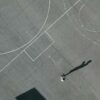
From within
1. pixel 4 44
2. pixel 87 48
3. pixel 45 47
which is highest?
pixel 4 44

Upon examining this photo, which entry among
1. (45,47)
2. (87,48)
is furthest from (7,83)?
(87,48)

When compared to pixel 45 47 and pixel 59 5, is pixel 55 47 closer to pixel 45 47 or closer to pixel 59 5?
pixel 45 47

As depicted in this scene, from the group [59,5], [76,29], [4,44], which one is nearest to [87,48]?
[76,29]

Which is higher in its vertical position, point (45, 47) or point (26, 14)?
point (26, 14)

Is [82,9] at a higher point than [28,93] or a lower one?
higher

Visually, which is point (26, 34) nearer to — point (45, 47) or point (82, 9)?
point (45, 47)
